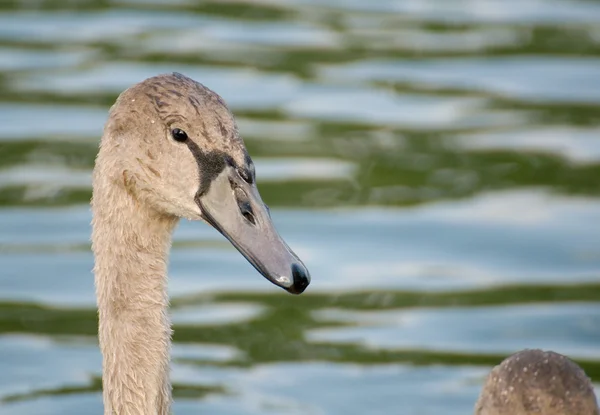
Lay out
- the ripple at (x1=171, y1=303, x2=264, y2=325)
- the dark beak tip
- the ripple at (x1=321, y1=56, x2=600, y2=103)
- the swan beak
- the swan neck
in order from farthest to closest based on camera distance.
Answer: the ripple at (x1=321, y1=56, x2=600, y2=103), the ripple at (x1=171, y1=303, x2=264, y2=325), the swan neck, the swan beak, the dark beak tip

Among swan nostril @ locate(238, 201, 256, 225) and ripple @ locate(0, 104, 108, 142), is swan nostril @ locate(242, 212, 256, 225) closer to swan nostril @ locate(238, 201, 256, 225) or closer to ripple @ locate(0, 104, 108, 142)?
swan nostril @ locate(238, 201, 256, 225)

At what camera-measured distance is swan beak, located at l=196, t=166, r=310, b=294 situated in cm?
744

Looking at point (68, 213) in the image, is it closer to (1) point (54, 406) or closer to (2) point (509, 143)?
(1) point (54, 406)

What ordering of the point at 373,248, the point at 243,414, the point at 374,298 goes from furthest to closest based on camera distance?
the point at 373,248, the point at 374,298, the point at 243,414

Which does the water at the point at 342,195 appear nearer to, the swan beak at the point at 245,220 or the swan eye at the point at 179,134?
the swan beak at the point at 245,220

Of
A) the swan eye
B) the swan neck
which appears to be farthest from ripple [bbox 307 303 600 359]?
the swan eye

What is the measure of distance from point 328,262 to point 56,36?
5656mm

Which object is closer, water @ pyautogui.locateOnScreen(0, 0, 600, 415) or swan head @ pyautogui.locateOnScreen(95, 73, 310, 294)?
swan head @ pyautogui.locateOnScreen(95, 73, 310, 294)

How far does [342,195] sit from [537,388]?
6.10 metres

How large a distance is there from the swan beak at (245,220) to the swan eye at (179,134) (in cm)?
24

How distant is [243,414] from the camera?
1002 cm

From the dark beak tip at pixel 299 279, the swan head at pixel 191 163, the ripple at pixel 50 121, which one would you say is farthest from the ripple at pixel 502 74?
the dark beak tip at pixel 299 279

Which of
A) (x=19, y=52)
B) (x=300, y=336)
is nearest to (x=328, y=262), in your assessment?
(x=300, y=336)

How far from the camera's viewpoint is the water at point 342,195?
34.6 ft
